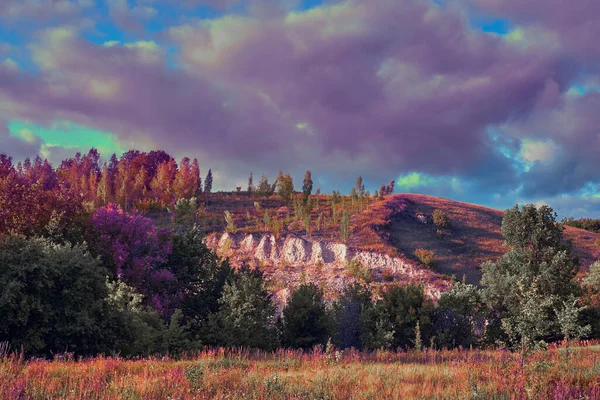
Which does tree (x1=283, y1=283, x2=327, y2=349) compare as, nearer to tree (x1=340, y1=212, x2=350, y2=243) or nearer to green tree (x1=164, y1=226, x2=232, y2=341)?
green tree (x1=164, y1=226, x2=232, y2=341)

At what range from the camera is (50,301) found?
15.5 meters

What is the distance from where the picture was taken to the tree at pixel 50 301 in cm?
1432

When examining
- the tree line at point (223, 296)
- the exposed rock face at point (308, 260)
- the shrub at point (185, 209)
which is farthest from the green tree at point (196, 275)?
the shrub at point (185, 209)

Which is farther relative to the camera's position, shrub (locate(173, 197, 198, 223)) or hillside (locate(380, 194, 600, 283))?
shrub (locate(173, 197, 198, 223))

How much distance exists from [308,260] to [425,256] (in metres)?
13.6

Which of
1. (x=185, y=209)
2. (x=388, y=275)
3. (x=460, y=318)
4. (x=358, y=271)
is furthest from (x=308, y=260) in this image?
(x=460, y=318)

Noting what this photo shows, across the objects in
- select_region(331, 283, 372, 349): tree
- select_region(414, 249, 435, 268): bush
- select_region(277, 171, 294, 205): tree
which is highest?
select_region(277, 171, 294, 205): tree

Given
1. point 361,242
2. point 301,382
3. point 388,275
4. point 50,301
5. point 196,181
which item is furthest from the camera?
point 196,181

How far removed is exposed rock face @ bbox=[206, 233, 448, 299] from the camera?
43.7 m

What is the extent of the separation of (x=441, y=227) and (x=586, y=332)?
4154cm

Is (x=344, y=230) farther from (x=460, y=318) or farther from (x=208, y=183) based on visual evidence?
(x=208, y=183)

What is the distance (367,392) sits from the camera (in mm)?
8078

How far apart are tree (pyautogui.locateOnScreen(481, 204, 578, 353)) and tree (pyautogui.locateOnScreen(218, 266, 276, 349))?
1291 centimetres

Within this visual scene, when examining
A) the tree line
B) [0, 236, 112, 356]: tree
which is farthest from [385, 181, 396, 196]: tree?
[0, 236, 112, 356]: tree
